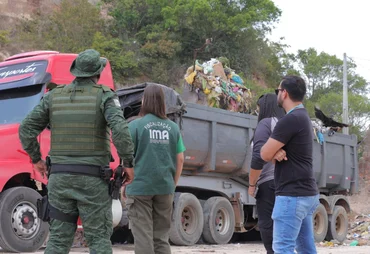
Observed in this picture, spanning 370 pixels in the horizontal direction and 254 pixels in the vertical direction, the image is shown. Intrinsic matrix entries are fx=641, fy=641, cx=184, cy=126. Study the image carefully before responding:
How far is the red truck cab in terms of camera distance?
852 centimetres

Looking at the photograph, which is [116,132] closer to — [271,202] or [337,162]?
[271,202]

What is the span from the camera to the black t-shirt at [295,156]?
494cm

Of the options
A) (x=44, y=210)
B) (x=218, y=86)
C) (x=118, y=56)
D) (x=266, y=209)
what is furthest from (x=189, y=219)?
(x=118, y=56)

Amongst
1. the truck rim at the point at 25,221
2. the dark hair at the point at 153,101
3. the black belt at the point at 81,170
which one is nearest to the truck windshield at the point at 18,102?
the truck rim at the point at 25,221

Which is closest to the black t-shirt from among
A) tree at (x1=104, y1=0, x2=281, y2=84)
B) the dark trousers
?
the dark trousers

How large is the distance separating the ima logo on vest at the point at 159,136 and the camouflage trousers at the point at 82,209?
0.93 m

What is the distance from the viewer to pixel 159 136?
5.77 m

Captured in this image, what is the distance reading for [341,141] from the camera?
15875mm

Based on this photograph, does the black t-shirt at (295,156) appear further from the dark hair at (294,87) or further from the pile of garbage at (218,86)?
the pile of garbage at (218,86)

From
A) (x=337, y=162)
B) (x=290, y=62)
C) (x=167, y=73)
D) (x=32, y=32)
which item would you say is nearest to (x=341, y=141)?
(x=337, y=162)

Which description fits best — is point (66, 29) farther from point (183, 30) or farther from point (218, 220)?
point (218, 220)

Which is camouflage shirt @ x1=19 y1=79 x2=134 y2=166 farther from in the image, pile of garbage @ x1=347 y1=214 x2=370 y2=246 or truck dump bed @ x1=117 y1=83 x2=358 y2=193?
pile of garbage @ x1=347 y1=214 x2=370 y2=246

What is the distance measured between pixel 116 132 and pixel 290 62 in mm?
52272

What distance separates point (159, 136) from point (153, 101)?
0.33m
